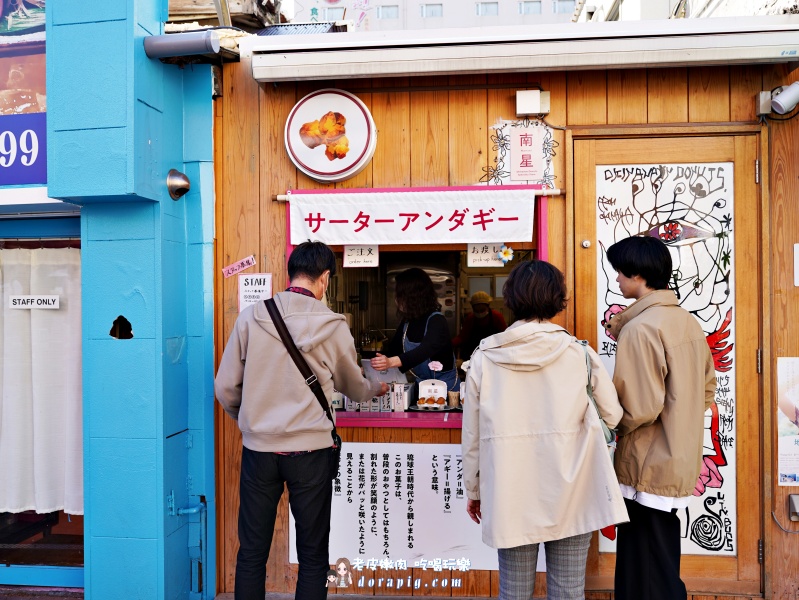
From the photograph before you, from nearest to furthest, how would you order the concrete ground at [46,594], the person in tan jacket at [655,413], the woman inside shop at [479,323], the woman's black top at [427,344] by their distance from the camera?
the person in tan jacket at [655,413] < the concrete ground at [46,594] < the woman's black top at [427,344] < the woman inside shop at [479,323]

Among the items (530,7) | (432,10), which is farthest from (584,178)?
(530,7)

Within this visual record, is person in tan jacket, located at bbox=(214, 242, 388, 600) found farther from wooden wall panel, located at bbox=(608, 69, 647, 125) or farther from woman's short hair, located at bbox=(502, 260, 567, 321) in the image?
wooden wall panel, located at bbox=(608, 69, 647, 125)

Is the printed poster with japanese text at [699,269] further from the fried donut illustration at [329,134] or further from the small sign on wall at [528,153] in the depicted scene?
the fried donut illustration at [329,134]

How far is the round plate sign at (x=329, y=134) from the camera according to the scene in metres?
3.45

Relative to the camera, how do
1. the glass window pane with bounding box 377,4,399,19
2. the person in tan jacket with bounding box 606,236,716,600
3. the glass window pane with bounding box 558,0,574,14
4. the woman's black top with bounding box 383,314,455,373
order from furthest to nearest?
1. the glass window pane with bounding box 377,4,399,19
2. the glass window pane with bounding box 558,0,574,14
3. the woman's black top with bounding box 383,314,455,373
4. the person in tan jacket with bounding box 606,236,716,600

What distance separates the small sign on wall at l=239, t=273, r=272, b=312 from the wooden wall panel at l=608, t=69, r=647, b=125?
2.26 m

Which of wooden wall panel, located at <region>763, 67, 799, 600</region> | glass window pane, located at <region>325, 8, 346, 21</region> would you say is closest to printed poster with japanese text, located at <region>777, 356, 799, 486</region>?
wooden wall panel, located at <region>763, 67, 799, 600</region>

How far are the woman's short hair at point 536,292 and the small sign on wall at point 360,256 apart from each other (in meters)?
1.36

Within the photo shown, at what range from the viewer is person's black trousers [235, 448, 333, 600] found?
2.67m

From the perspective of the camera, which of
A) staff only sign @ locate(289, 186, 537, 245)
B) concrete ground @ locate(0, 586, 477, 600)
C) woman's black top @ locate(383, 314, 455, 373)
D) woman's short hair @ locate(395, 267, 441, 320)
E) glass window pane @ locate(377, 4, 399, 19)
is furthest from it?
glass window pane @ locate(377, 4, 399, 19)

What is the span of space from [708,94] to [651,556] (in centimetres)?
254

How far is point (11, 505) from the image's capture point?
12.1ft

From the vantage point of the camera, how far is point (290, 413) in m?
2.59

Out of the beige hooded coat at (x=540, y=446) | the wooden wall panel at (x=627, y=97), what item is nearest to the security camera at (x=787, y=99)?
the wooden wall panel at (x=627, y=97)
